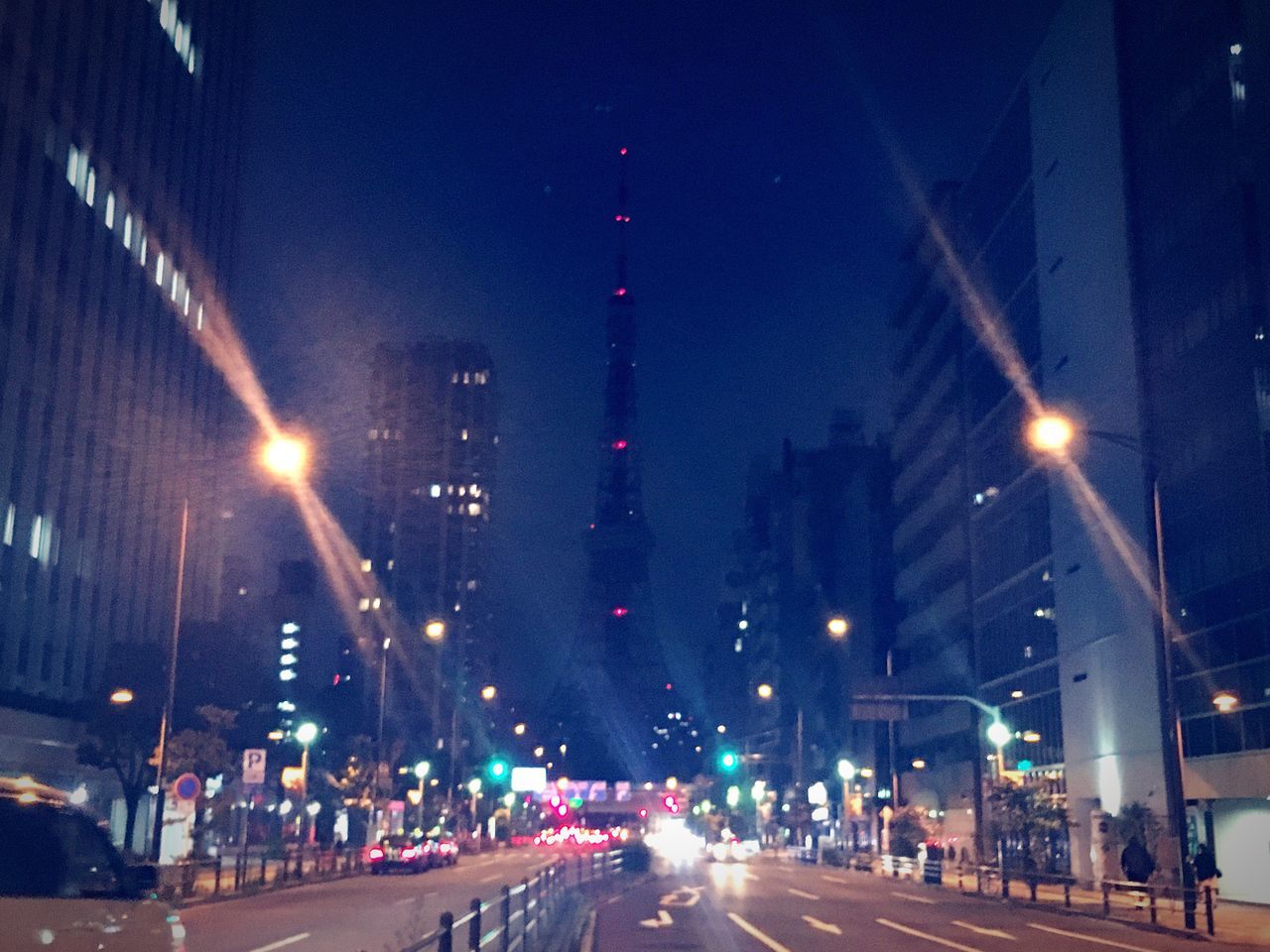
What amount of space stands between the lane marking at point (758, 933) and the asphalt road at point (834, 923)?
17 mm

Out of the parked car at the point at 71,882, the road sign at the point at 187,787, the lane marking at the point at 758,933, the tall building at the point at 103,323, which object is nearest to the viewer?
the parked car at the point at 71,882

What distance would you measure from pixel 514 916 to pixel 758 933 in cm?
511

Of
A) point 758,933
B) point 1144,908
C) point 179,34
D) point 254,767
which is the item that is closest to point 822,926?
point 758,933

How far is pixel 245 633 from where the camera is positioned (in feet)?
244

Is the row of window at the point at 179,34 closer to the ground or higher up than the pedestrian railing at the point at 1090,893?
higher up

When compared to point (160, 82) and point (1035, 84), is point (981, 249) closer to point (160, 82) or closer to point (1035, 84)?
point (1035, 84)

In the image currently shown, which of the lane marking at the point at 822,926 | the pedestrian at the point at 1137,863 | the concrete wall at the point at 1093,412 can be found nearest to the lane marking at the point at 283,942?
the lane marking at the point at 822,926

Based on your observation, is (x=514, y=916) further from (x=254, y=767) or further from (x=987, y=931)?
(x=254, y=767)

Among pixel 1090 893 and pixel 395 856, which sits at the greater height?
pixel 395 856

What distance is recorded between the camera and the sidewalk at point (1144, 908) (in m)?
31.6

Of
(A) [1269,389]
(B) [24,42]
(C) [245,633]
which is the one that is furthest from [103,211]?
(A) [1269,389]

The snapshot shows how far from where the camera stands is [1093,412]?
58.2 m

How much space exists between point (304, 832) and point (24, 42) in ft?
175

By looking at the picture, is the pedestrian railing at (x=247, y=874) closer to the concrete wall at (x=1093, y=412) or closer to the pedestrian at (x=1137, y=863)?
the pedestrian at (x=1137, y=863)
